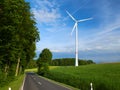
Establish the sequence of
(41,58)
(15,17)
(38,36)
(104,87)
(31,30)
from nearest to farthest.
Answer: (104,87) → (15,17) → (31,30) → (38,36) → (41,58)

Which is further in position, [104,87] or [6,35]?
[6,35]

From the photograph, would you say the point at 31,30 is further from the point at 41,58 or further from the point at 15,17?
the point at 41,58

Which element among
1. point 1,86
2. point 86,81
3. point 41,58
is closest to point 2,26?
point 1,86

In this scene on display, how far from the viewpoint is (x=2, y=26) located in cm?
2653

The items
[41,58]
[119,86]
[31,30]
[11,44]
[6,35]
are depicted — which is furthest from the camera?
[41,58]

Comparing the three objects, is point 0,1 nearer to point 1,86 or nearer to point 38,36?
point 1,86

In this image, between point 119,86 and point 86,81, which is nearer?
point 119,86

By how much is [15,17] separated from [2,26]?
1.73 meters

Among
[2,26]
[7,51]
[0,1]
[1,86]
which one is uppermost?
[0,1]

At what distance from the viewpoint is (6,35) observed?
27.9 meters

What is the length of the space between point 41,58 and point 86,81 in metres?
97.7

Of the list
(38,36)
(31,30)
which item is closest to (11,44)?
(31,30)

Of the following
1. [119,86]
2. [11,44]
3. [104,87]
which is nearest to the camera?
[119,86]

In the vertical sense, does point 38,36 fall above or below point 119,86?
above
